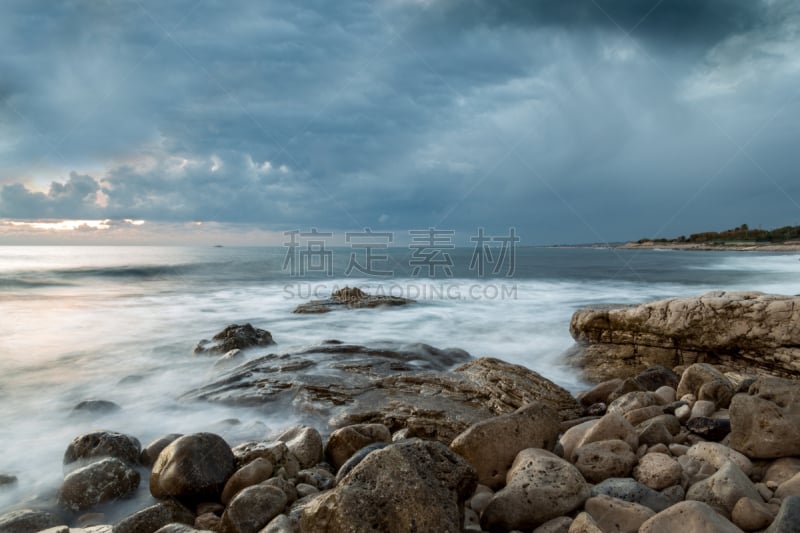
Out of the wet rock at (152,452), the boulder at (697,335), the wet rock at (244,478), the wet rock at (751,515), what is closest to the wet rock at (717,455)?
the wet rock at (751,515)

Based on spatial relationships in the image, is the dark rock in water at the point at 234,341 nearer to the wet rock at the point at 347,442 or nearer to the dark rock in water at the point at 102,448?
the dark rock in water at the point at 102,448

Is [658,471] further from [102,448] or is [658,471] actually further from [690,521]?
[102,448]

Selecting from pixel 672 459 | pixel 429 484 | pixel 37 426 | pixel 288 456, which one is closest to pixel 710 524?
pixel 672 459

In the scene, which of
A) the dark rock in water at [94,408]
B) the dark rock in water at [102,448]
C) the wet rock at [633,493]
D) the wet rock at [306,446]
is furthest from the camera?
the dark rock in water at [94,408]

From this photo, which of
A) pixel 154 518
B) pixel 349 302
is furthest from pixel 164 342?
pixel 154 518

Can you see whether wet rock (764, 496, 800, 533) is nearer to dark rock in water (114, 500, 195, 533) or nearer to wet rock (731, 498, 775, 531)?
wet rock (731, 498, 775, 531)

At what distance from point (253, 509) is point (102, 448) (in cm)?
228

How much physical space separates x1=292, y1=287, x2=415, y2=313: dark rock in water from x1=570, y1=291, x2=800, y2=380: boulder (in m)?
7.46

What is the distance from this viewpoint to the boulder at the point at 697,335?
20.7ft

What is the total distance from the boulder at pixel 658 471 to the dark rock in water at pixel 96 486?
13.2ft

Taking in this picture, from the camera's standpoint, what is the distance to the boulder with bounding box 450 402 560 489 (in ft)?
11.5

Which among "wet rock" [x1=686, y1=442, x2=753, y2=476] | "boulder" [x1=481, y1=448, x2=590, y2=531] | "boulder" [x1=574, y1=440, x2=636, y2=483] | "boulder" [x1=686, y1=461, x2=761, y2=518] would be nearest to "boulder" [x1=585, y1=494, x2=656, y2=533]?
"boulder" [x1=481, y1=448, x2=590, y2=531]

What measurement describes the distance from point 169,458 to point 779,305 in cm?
774

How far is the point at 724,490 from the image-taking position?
2799 millimetres
